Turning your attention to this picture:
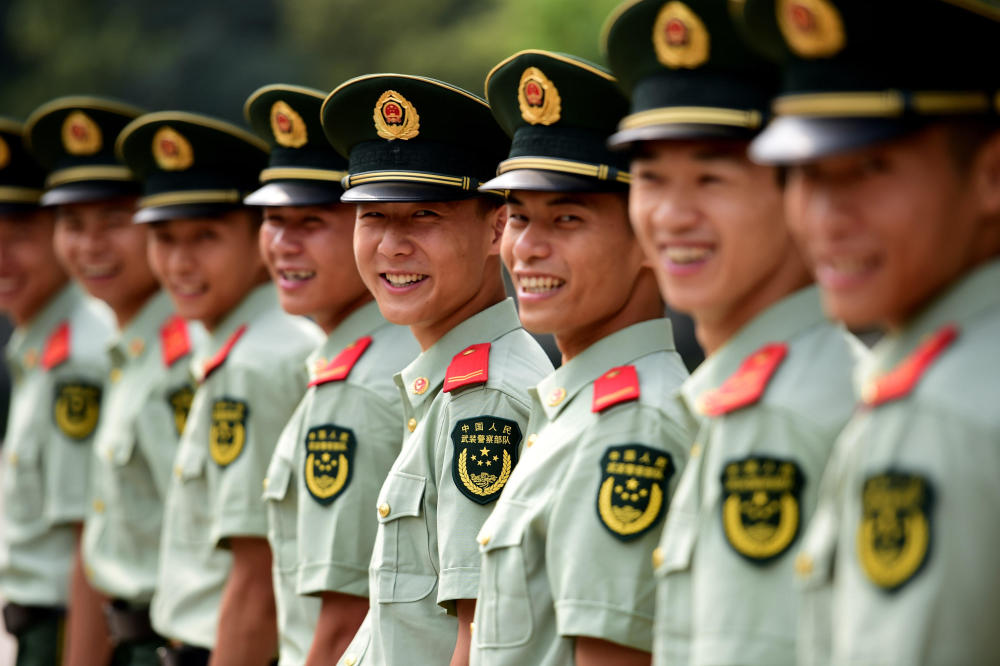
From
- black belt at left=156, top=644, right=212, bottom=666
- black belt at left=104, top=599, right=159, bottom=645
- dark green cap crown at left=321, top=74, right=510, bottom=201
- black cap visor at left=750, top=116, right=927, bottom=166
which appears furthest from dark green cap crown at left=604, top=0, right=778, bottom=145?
black belt at left=104, top=599, right=159, bottom=645

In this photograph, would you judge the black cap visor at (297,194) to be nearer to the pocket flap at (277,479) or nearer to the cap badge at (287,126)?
the cap badge at (287,126)

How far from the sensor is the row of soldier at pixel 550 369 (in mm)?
2359

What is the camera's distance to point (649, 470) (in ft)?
10.5

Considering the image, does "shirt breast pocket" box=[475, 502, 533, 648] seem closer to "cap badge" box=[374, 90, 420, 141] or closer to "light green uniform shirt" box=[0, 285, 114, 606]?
"cap badge" box=[374, 90, 420, 141]

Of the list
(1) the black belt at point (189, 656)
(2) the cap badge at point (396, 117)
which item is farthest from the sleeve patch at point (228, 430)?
(2) the cap badge at point (396, 117)

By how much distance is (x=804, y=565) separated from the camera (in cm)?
244

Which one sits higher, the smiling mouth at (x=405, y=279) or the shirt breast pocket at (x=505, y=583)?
the smiling mouth at (x=405, y=279)

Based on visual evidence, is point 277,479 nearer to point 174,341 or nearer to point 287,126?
point 287,126

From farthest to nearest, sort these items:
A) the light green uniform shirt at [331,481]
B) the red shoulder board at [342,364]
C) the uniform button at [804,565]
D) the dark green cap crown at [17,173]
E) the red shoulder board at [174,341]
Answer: the dark green cap crown at [17,173] < the red shoulder board at [174,341] < the red shoulder board at [342,364] < the light green uniform shirt at [331,481] < the uniform button at [804,565]

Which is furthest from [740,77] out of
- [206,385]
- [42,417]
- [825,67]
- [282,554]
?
[42,417]

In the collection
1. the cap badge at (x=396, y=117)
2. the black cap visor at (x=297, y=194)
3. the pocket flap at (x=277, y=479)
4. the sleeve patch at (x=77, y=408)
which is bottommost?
the pocket flap at (x=277, y=479)

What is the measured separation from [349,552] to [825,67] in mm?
2412

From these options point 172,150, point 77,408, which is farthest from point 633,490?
point 77,408

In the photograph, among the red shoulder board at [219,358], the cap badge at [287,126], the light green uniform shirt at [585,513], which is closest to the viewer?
the light green uniform shirt at [585,513]
